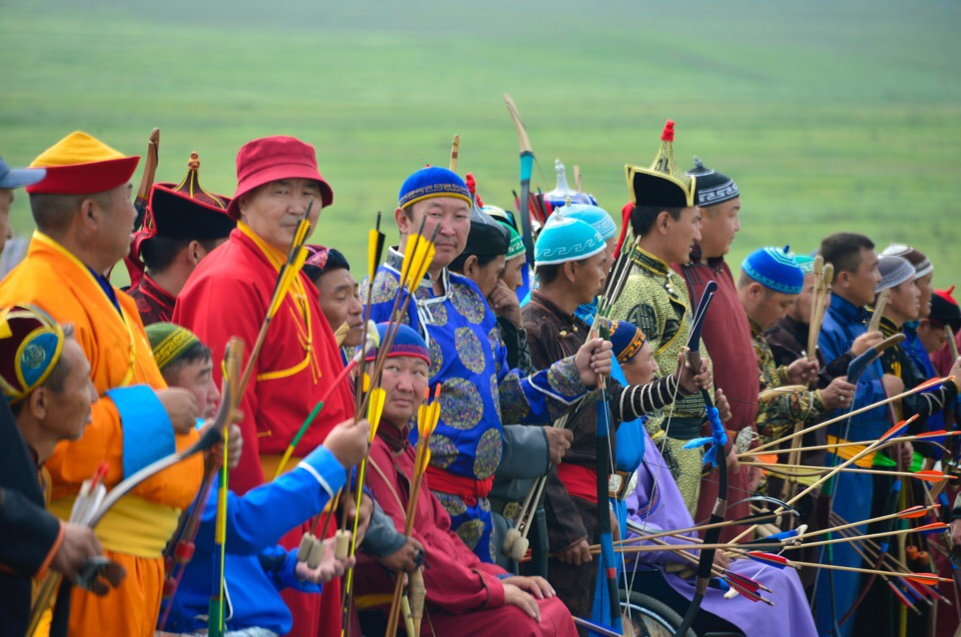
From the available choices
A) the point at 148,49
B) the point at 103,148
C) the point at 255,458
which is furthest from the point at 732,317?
the point at 148,49

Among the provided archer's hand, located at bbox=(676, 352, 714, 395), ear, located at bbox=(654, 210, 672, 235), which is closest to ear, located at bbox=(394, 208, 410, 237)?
archer's hand, located at bbox=(676, 352, 714, 395)

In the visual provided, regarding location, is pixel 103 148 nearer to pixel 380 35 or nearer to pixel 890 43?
pixel 380 35

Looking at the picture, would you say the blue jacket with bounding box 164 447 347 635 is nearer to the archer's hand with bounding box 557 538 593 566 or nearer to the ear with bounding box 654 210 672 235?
the archer's hand with bounding box 557 538 593 566

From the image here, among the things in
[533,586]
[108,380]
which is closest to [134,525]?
[108,380]

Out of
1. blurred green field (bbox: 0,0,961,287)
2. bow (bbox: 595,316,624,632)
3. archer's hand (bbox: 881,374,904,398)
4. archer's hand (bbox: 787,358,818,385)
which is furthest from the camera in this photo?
blurred green field (bbox: 0,0,961,287)

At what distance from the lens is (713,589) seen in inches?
165

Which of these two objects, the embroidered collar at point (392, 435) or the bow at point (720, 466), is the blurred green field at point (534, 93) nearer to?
the bow at point (720, 466)

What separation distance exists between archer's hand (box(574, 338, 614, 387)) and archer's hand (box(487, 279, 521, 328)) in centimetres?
51

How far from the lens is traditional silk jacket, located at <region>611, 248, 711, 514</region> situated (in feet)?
14.4

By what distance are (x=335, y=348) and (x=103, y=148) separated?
81 centimetres

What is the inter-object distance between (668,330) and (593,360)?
0.93 metres

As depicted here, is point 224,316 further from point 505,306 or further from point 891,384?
point 891,384

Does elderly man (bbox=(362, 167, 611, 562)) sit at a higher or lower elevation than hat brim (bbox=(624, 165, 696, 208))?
lower

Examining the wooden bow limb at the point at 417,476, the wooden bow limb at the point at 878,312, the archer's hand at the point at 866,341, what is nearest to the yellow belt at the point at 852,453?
the archer's hand at the point at 866,341
